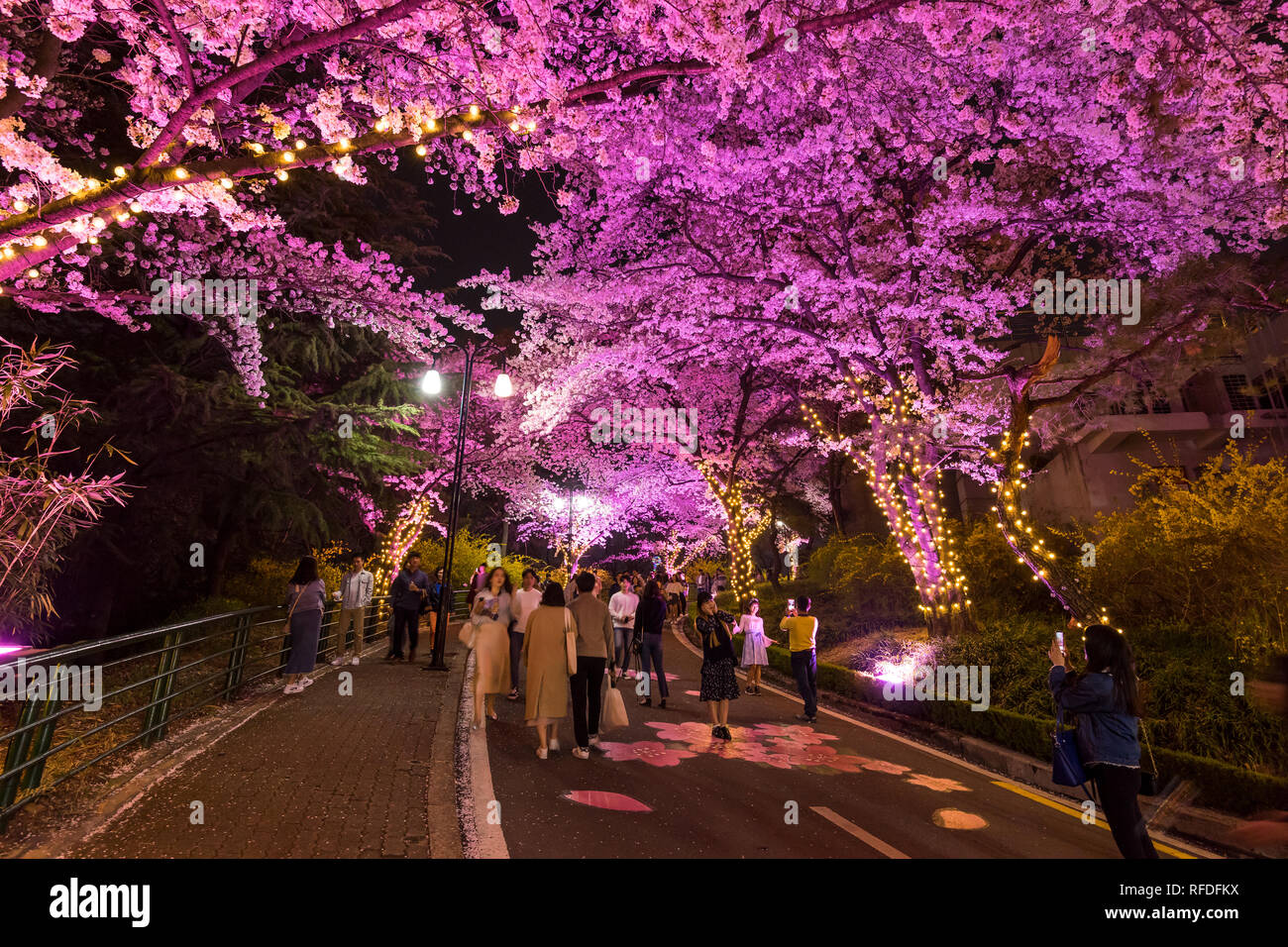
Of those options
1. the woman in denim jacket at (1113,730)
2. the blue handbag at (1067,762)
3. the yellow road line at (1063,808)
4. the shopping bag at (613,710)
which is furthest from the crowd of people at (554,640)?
the woman in denim jacket at (1113,730)

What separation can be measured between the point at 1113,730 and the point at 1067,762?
1.37ft

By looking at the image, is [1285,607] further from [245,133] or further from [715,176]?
[245,133]

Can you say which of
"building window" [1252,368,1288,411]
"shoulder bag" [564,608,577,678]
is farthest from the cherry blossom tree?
"building window" [1252,368,1288,411]

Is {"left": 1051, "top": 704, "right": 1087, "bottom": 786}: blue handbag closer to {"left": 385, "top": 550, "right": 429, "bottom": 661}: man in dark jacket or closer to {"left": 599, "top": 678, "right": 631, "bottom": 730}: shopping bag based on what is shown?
{"left": 599, "top": 678, "right": 631, "bottom": 730}: shopping bag

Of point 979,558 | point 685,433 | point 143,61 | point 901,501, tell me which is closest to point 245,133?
point 143,61

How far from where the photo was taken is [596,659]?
23.5 feet

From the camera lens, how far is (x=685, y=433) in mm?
22594

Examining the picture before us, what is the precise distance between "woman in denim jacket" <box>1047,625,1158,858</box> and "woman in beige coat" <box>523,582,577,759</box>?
4.68 meters

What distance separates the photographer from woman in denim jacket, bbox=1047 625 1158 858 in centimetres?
409

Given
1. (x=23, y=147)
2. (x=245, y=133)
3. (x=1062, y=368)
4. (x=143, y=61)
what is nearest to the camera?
(x=23, y=147)

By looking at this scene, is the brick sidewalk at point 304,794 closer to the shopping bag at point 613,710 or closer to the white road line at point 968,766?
the shopping bag at point 613,710

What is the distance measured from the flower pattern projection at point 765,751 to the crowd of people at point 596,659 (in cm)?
33

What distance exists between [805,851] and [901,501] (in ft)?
35.6

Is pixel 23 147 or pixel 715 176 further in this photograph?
pixel 715 176
